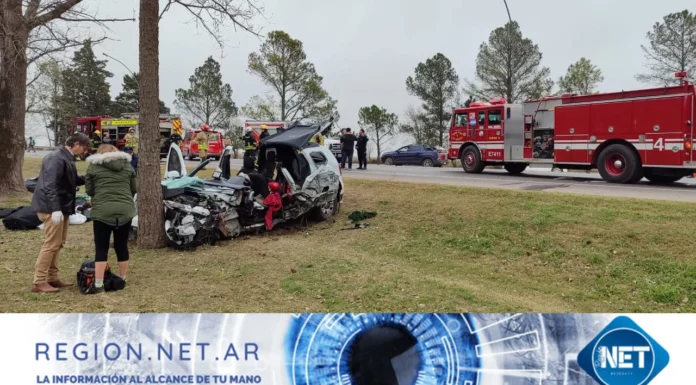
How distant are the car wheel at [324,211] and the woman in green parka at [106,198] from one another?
4.94 meters

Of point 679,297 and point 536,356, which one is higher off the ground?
point 536,356

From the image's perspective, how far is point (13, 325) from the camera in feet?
7.14

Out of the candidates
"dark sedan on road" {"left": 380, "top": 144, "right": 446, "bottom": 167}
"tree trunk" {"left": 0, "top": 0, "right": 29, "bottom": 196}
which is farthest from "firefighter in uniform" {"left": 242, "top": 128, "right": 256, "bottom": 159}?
"dark sedan on road" {"left": 380, "top": 144, "right": 446, "bottom": 167}

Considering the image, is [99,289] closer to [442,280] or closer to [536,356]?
[442,280]

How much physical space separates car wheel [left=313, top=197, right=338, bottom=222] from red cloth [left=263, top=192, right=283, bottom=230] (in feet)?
4.23

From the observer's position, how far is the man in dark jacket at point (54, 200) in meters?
5.35

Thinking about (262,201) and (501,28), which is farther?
(501,28)

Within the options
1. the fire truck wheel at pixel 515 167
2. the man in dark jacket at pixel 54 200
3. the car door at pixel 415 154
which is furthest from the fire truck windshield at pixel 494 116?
the man in dark jacket at pixel 54 200

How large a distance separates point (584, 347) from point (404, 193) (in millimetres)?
10096

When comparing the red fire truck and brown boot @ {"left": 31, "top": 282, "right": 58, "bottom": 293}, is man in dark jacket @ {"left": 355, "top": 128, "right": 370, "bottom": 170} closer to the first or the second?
the red fire truck

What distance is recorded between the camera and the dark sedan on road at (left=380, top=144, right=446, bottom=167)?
30859 millimetres

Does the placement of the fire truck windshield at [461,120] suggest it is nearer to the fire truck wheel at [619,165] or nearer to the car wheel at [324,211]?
the fire truck wheel at [619,165]

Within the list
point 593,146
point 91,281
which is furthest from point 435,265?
point 593,146

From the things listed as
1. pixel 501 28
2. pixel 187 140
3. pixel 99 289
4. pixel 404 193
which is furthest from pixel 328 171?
pixel 501 28
